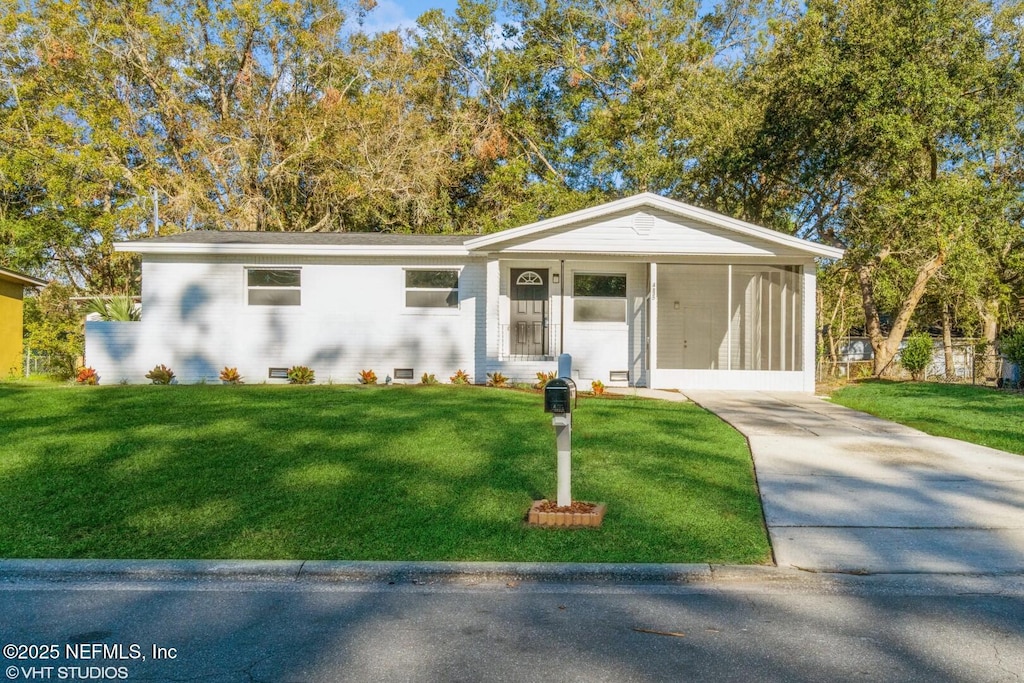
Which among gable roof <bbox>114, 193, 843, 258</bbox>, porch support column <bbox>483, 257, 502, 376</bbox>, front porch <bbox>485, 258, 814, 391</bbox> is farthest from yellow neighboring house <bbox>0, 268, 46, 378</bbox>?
front porch <bbox>485, 258, 814, 391</bbox>

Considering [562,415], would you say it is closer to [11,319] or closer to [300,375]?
[300,375]

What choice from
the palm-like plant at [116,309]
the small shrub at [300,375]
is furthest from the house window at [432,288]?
the palm-like plant at [116,309]

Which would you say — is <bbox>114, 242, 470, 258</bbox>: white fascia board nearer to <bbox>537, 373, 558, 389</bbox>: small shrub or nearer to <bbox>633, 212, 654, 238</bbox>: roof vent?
<bbox>537, 373, 558, 389</bbox>: small shrub

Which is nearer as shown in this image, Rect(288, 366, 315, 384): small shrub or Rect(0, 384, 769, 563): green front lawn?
Rect(0, 384, 769, 563): green front lawn

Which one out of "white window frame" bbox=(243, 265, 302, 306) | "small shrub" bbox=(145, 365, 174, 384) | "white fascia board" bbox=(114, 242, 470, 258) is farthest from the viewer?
"white window frame" bbox=(243, 265, 302, 306)

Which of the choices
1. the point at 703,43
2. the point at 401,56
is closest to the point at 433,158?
the point at 401,56

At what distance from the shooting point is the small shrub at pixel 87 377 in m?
16.1

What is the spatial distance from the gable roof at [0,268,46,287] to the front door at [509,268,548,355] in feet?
39.9

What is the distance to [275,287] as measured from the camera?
663 inches

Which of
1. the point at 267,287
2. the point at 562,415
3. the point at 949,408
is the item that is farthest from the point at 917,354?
the point at 562,415

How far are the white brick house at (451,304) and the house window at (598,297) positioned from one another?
0.07 feet

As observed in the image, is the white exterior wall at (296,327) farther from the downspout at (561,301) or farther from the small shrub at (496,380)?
the downspout at (561,301)

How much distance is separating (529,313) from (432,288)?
209cm

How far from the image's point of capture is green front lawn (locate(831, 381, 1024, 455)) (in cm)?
1034
